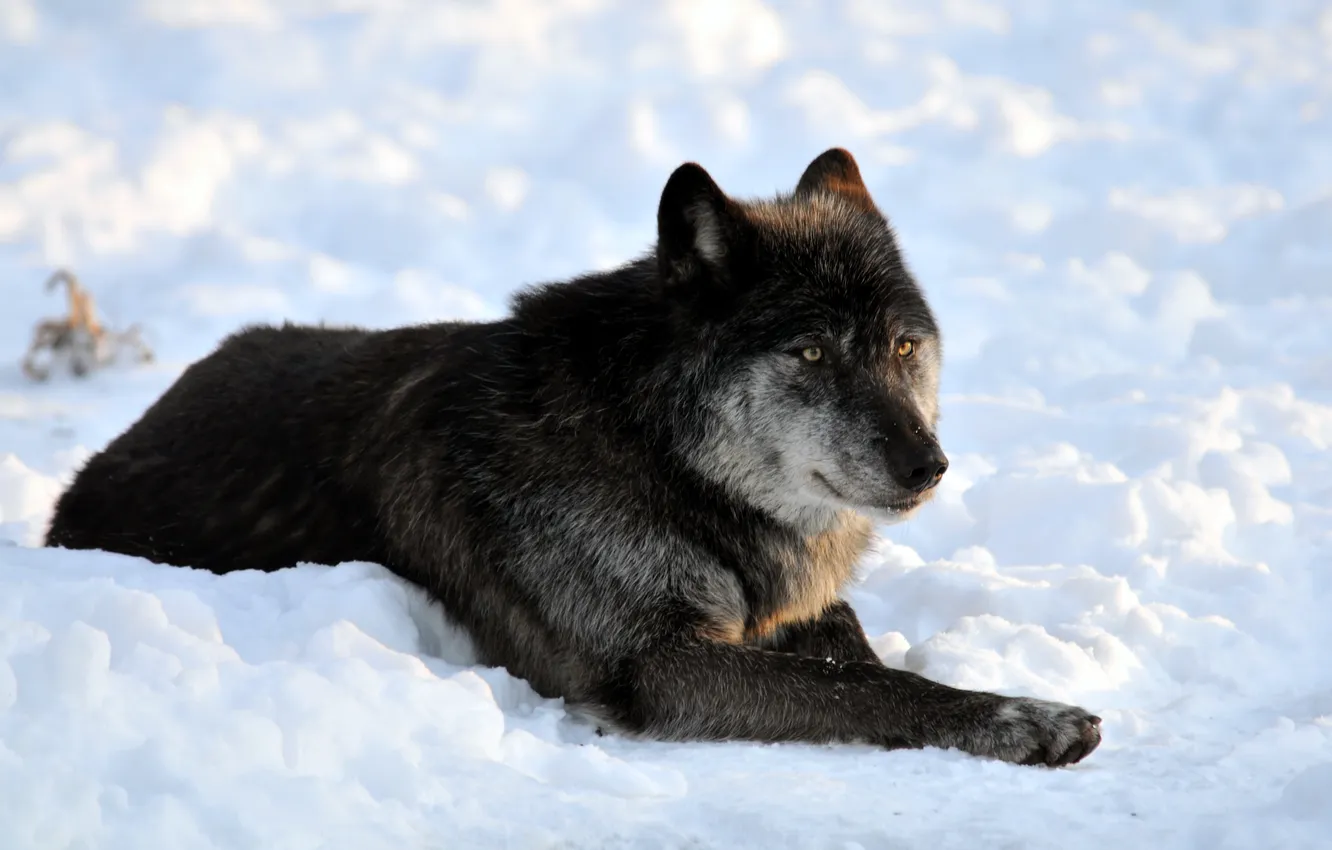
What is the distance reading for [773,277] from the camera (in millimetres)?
4168

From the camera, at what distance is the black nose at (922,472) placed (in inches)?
152

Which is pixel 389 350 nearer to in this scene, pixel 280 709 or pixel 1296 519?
pixel 280 709

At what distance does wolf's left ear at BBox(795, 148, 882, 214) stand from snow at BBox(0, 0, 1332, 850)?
1.57m

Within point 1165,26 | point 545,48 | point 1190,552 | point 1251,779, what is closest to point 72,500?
point 1251,779

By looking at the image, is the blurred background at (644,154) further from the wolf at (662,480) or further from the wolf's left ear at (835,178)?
the wolf at (662,480)

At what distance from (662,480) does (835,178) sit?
1551mm

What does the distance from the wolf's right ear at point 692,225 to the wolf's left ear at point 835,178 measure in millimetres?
809

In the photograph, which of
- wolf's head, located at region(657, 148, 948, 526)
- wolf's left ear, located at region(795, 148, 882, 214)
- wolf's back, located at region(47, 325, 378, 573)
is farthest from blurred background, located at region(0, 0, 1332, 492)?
wolf's head, located at region(657, 148, 948, 526)

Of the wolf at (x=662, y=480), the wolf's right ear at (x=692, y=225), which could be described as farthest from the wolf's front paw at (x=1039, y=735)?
the wolf's right ear at (x=692, y=225)

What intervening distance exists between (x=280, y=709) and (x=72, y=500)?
228 cm

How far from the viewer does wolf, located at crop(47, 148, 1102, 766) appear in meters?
3.93

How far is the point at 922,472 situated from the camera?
→ 3.88 meters

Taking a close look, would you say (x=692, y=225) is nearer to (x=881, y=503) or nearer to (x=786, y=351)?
(x=786, y=351)

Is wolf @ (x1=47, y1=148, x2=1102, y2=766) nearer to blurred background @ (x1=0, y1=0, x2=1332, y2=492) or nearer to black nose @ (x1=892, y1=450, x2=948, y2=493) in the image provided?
black nose @ (x1=892, y1=450, x2=948, y2=493)
